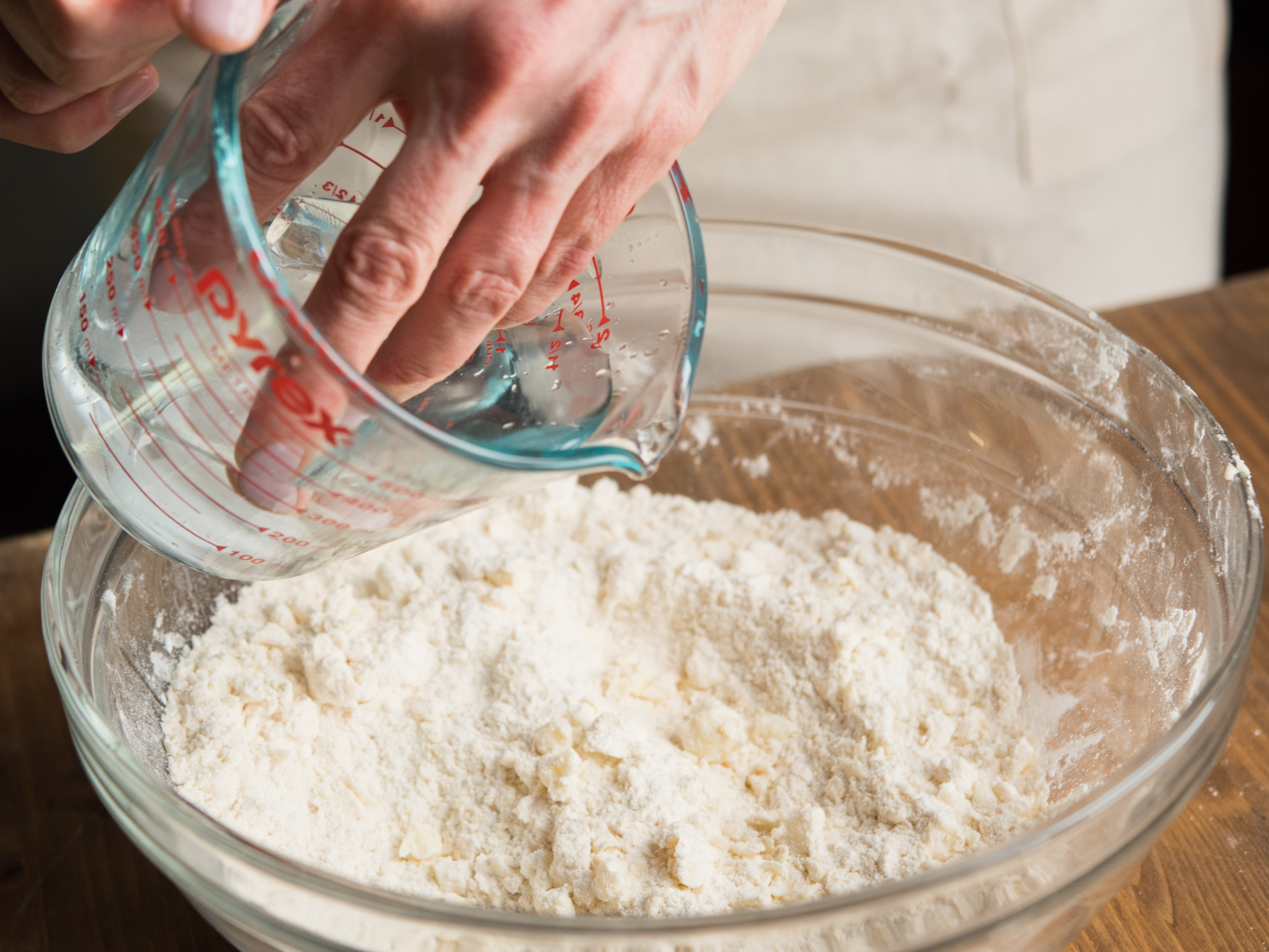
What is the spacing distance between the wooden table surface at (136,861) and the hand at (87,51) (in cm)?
45

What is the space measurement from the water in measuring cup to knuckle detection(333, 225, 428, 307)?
0.15 meters

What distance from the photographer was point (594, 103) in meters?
0.56

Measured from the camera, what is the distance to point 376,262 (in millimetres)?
519

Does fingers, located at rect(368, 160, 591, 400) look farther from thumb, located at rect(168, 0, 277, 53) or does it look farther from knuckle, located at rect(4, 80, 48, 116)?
knuckle, located at rect(4, 80, 48, 116)

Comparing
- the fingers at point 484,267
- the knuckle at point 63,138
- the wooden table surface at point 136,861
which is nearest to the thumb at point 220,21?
the fingers at point 484,267

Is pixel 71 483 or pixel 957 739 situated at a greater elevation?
pixel 957 739

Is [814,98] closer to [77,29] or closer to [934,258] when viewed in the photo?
[934,258]

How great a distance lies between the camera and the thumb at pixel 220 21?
1.59ft

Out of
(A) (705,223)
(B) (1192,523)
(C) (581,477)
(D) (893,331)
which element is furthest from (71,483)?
(B) (1192,523)

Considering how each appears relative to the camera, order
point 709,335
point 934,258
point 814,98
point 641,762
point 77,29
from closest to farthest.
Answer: point 77,29 → point 641,762 → point 934,258 → point 709,335 → point 814,98

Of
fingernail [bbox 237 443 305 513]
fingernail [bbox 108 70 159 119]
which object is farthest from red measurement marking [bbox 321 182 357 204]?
fingernail [bbox 237 443 305 513]

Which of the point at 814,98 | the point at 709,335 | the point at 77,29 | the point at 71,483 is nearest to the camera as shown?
the point at 77,29

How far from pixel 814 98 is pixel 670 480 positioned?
64 cm

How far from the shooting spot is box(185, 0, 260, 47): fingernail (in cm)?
48
